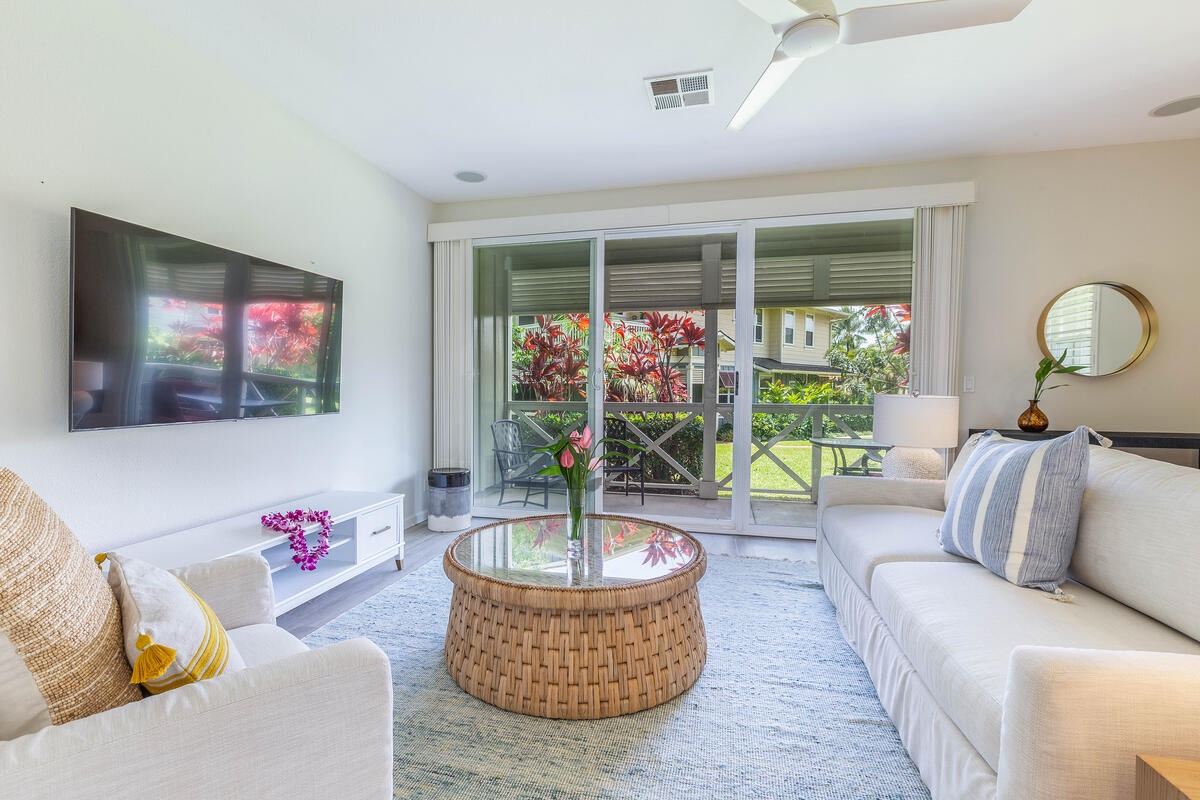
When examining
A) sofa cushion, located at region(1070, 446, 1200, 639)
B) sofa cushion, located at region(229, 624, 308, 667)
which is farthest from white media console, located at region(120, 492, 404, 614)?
sofa cushion, located at region(1070, 446, 1200, 639)

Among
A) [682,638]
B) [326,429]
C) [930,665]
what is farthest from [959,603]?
[326,429]

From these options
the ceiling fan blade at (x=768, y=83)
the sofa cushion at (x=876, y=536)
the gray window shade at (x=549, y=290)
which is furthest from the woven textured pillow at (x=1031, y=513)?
the gray window shade at (x=549, y=290)

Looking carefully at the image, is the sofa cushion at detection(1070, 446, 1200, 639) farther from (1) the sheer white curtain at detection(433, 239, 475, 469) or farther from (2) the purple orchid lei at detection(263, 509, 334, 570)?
(1) the sheer white curtain at detection(433, 239, 475, 469)

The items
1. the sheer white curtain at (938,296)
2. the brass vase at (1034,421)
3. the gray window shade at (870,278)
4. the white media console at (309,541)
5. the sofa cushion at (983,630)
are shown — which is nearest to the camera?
the sofa cushion at (983,630)

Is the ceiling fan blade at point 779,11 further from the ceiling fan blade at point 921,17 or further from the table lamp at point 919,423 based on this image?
the table lamp at point 919,423

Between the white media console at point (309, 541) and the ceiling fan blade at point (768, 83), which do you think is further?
the white media console at point (309, 541)

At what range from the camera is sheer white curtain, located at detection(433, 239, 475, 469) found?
4.20 m

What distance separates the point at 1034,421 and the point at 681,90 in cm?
264

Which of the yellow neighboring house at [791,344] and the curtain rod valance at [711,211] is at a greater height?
the curtain rod valance at [711,211]

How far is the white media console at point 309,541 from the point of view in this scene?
2041 mm

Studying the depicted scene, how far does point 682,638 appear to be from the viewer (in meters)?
1.80

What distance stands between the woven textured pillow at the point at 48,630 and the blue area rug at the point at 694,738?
Answer: 0.83 metres

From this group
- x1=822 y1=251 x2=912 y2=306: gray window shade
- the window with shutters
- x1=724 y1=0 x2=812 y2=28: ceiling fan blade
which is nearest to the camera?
x1=724 y1=0 x2=812 y2=28: ceiling fan blade

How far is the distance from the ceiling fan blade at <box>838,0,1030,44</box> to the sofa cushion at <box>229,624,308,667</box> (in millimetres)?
2361
